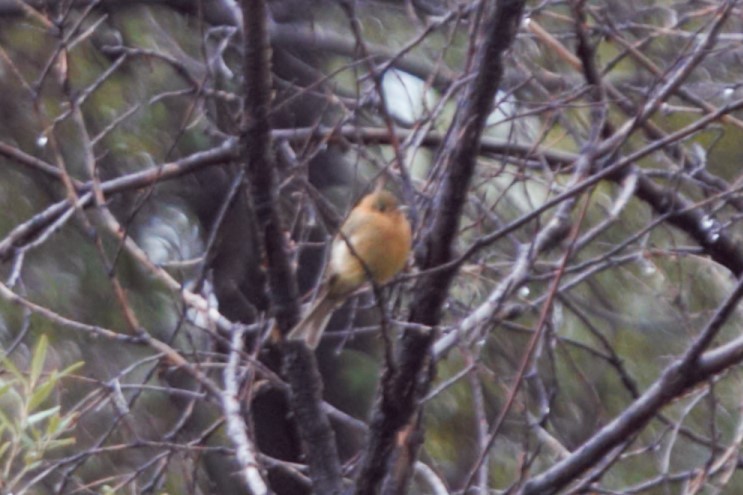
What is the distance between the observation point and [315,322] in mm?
3914

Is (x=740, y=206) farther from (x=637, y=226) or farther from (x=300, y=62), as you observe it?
(x=300, y=62)

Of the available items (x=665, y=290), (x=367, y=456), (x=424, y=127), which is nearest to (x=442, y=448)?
(x=665, y=290)

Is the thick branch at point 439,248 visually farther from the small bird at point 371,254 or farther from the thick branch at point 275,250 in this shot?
the small bird at point 371,254

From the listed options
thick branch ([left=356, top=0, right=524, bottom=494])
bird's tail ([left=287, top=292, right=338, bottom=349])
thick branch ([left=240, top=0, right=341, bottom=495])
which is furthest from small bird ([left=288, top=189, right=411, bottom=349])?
thick branch ([left=356, top=0, right=524, bottom=494])

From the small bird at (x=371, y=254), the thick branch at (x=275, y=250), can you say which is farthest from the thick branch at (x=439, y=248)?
the small bird at (x=371, y=254)

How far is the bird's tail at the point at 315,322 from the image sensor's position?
3387mm

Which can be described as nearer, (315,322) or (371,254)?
(315,322)

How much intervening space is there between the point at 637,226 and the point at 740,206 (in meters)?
0.94

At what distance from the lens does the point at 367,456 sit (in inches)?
124

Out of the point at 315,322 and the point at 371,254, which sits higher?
the point at 371,254

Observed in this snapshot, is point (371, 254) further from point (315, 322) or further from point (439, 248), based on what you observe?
point (439, 248)

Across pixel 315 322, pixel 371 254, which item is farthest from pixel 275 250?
pixel 371 254

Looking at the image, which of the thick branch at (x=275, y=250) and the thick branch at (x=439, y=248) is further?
the thick branch at (x=275, y=250)

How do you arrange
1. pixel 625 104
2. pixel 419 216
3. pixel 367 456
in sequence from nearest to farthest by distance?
pixel 367 456
pixel 419 216
pixel 625 104
